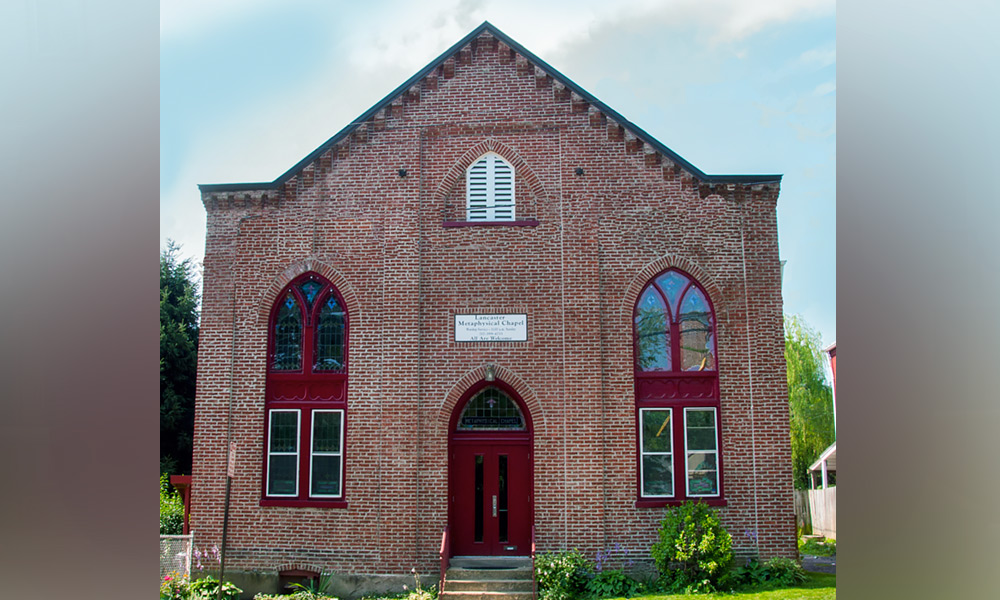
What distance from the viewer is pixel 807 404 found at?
31.7 m

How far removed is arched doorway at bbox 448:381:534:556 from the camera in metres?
15.8

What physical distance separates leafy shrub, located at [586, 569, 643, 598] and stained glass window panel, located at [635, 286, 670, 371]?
13.2 feet

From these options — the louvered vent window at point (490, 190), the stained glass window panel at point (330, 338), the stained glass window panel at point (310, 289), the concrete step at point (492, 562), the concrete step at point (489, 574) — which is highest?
the louvered vent window at point (490, 190)

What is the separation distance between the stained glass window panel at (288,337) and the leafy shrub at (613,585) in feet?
23.8

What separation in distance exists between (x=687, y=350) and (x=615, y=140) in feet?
15.2

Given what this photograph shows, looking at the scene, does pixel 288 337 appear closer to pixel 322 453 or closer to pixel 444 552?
pixel 322 453

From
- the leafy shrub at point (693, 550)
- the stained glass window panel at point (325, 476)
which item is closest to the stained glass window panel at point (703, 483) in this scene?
the leafy shrub at point (693, 550)

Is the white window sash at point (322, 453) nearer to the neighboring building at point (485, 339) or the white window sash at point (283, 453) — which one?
the neighboring building at point (485, 339)

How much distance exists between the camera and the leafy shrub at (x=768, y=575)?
14.8m

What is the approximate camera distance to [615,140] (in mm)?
16859

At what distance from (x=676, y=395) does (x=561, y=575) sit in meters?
4.20

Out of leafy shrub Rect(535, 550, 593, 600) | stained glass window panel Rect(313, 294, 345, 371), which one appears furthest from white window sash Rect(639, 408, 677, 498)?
stained glass window panel Rect(313, 294, 345, 371)

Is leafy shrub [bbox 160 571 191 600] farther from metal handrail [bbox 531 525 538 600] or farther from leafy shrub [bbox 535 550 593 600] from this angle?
leafy shrub [bbox 535 550 593 600]
